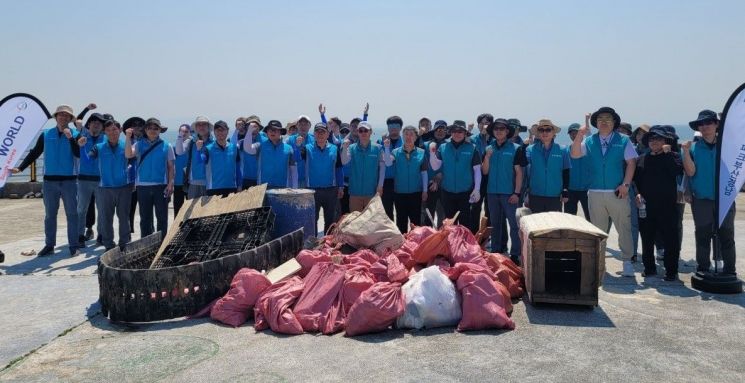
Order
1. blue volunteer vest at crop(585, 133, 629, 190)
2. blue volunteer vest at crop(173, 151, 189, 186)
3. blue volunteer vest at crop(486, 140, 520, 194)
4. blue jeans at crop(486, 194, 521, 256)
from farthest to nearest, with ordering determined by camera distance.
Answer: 1. blue volunteer vest at crop(173, 151, 189, 186)
2. blue volunteer vest at crop(486, 140, 520, 194)
3. blue jeans at crop(486, 194, 521, 256)
4. blue volunteer vest at crop(585, 133, 629, 190)

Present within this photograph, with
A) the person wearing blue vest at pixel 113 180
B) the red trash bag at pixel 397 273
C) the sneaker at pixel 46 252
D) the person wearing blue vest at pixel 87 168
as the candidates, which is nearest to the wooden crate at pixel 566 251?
the red trash bag at pixel 397 273

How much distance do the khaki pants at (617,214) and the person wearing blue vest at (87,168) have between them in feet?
25.1

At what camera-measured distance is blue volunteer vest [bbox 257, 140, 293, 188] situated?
879 cm

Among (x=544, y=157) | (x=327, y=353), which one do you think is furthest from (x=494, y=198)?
(x=327, y=353)

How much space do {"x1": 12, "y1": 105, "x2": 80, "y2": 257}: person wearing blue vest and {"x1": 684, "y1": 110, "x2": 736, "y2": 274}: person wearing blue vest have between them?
8.87 meters

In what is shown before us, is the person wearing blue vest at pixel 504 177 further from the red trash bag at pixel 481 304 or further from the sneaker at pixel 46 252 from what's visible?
the sneaker at pixel 46 252

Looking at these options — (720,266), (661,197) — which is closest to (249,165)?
(661,197)

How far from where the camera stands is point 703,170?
23.3 ft

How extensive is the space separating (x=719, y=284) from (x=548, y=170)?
8.03ft

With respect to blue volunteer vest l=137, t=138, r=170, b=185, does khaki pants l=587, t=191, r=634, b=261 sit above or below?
below

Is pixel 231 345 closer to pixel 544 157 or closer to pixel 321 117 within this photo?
pixel 544 157

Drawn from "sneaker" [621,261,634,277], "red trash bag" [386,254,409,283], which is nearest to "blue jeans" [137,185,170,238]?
"red trash bag" [386,254,409,283]

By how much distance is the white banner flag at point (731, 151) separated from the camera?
6633mm

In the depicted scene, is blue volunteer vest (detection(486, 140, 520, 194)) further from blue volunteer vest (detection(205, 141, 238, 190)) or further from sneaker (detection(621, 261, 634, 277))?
blue volunteer vest (detection(205, 141, 238, 190))
